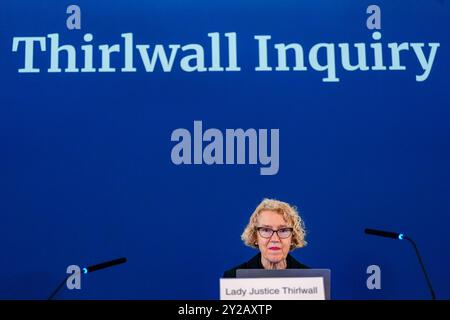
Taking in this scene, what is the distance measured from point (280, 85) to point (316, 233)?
33.3 inches

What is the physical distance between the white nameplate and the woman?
1.47 m

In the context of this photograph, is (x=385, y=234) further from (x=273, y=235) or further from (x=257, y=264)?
(x=257, y=264)

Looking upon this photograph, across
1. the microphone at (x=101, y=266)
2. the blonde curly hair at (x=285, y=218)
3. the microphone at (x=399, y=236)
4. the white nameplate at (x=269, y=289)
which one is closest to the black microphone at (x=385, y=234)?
the microphone at (x=399, y=236)

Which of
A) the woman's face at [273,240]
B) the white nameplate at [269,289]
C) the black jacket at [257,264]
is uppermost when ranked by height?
the woman's face at [273,240]

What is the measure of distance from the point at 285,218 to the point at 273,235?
114 millimetres

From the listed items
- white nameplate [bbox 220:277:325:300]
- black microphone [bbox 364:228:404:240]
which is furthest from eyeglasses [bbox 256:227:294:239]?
white nameplate [bbox 220:277:325:300]

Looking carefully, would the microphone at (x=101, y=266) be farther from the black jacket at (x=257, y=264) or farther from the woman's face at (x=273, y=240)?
the woman's face at (x=273, y=240)

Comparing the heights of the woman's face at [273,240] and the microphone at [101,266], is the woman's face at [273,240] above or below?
above

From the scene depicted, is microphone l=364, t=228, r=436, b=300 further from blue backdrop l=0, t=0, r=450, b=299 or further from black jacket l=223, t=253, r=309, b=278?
black jacket l=223, t=253, r=309, b=278

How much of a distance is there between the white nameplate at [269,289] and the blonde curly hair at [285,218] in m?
1.50

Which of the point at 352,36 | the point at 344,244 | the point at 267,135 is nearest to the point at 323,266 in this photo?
the point at 344,244

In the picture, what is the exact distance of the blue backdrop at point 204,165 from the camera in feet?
12.2

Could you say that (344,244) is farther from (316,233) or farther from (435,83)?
(435,83)

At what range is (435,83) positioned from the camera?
3.83 metres
